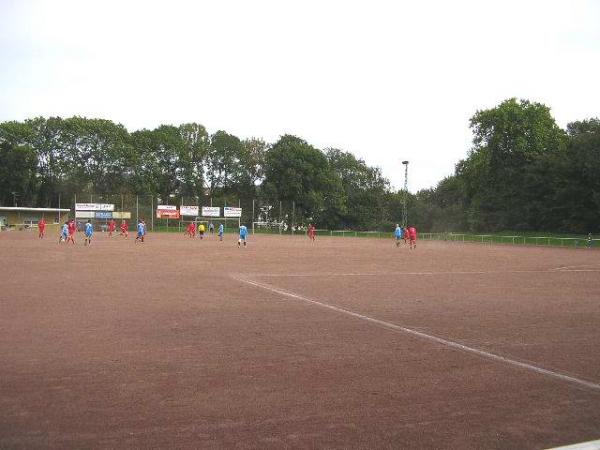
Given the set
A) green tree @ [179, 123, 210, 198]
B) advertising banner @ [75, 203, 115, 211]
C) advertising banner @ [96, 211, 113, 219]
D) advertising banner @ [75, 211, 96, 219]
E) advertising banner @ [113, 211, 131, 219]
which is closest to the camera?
advertising banner @ [75, 203, 115, 211]

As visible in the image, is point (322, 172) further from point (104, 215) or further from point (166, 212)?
point (104, 215)

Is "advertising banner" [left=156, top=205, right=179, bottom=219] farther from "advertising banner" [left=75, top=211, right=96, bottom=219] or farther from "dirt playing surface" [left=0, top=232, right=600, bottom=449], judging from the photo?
"dirt playing surface" [left=0, top=232, right=600, bottom=449]

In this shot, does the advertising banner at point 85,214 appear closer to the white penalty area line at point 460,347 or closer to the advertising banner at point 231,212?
the advertising banner at point 231,212

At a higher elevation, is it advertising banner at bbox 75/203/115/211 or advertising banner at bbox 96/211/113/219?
advertising banner at bbox 75/203/115/211

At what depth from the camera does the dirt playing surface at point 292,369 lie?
439cm

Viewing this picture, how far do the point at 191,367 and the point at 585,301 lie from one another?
373 inches

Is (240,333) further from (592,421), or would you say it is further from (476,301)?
(476,301)

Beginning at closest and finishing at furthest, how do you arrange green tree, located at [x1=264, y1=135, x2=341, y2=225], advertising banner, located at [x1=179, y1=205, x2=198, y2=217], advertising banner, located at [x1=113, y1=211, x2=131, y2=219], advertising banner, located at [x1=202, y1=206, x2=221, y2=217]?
advertising banner, located at [x1=113, y1=211, x2=131, y2=219] → advertising banner, located at [x1=179, y1=205, x2=198, y2=217] → advertising banner, located at [x1=202, y1=206, x2=221, y2=217] → green tree, located at [x1=264, y1=135, x2=341, y2=225]

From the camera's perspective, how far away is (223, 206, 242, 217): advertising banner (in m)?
73.6

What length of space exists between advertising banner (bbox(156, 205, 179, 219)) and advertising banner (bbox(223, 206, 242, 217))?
6240 mm

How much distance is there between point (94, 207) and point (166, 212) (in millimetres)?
8532

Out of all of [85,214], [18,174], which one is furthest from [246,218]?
[18,174]

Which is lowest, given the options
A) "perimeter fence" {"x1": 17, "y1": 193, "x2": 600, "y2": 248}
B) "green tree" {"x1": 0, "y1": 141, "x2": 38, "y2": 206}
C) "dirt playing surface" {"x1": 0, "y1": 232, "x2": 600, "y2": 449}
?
"dirt playing surface" {"x1": 0, "y1": 232, "x2": 600, "y2": 449}

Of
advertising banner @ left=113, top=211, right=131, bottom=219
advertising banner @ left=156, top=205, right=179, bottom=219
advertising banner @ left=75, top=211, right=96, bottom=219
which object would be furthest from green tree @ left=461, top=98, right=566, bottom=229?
advertising banner @ left=75, top=211, right=96, bottom=219
